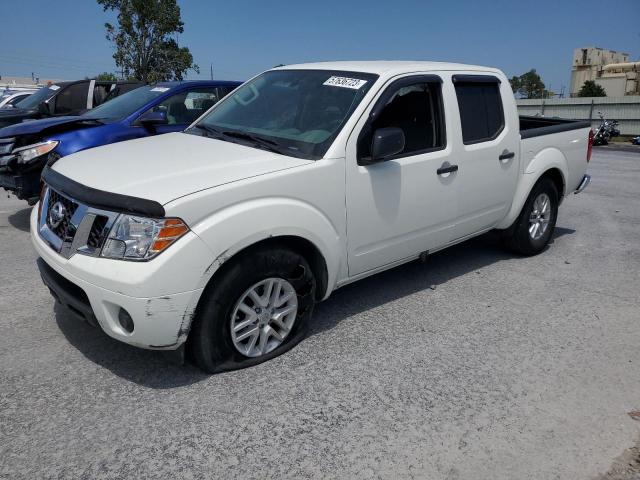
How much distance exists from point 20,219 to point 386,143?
535 cm

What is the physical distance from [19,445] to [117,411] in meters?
0.46

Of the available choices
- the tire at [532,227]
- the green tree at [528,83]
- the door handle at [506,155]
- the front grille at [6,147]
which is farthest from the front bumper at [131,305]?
the green tree at [528,83]

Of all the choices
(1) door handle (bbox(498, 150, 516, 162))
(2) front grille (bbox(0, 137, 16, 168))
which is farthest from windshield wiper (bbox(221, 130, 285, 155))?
(2) front grille (bbox(0, 137, 16, 168))

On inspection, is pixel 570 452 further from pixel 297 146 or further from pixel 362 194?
pixel 297 146

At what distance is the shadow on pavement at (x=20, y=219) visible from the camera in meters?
6.49

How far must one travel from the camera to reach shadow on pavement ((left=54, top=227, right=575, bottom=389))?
3.27 meters

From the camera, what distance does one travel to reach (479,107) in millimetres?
4695

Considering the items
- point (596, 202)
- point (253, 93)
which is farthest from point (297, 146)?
point (596, 202)

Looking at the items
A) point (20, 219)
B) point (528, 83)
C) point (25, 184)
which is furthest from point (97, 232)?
point (528, 83)

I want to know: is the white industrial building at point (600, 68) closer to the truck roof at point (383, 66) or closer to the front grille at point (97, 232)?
the truck roof at point (383, 66)

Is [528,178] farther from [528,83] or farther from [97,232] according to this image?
[528,83]

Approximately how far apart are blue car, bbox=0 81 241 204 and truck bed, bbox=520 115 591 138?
3898 millimetres

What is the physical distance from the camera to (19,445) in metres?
2.62

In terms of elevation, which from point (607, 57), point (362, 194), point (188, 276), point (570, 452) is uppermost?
point (607, 57)
